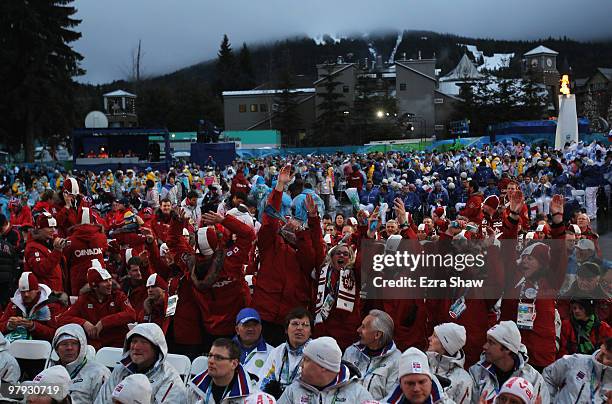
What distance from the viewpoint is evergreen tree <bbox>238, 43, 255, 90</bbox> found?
94438 millimetres

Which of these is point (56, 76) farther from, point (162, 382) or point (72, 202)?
point (162, 382)

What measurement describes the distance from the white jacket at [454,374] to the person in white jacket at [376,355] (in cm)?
29

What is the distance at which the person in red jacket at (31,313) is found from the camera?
6.54m

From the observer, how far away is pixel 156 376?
16.6 ft

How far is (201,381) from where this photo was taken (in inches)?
191

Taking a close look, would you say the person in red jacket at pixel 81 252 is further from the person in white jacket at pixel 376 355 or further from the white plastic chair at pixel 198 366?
the person in white jacket at pixel 376 355

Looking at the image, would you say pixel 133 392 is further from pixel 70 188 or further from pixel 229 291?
pixel 70 188

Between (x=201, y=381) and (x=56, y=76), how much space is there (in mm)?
47532

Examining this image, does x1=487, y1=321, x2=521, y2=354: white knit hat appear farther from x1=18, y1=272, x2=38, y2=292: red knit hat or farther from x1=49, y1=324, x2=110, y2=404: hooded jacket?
x1=18, y1=272, x2=38, y2=292: red knit hat

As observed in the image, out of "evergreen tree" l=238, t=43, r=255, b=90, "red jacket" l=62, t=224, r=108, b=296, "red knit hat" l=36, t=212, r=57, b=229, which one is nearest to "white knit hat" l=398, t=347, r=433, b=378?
"red jacket" l=62, t=224, r=108, b=296

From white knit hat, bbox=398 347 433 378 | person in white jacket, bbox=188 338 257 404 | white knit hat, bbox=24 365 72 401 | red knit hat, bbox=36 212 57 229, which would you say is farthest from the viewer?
red knit hat, bbox=36 212 57 229

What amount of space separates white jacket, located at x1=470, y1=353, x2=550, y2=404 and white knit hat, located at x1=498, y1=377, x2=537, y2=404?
0.42m

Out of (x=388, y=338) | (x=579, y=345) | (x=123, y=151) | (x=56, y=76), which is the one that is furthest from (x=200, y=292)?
(x=56, y=76)

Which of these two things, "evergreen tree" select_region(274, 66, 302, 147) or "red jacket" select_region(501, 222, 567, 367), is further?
"evergreen tree" select_region(274, 66, 302, 147)
